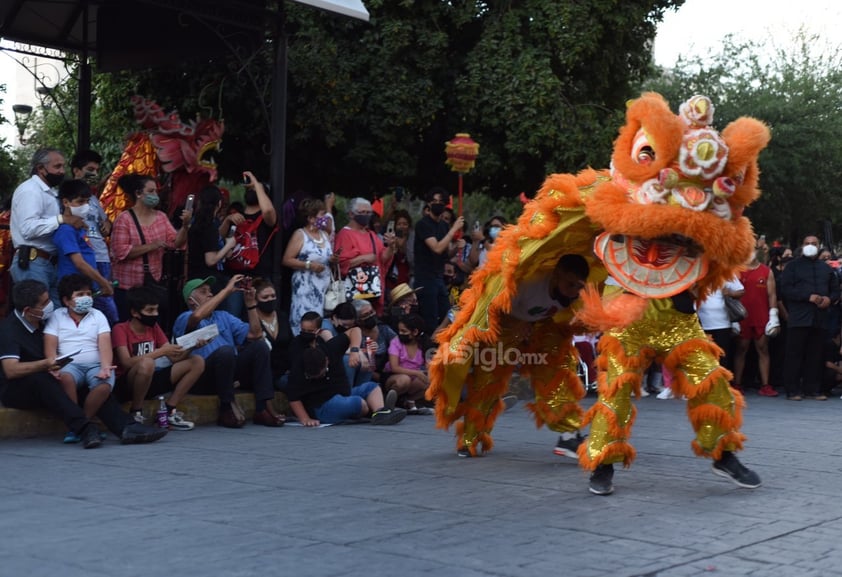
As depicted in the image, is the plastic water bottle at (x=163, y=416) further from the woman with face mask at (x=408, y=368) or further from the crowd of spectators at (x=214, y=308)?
the woman with face mask at (x=408, y=368)

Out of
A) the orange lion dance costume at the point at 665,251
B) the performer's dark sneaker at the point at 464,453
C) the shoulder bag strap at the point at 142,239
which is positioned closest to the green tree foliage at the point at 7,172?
the shoulder bag strap at the point at 142,239

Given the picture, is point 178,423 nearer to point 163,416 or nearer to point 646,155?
point 163,416

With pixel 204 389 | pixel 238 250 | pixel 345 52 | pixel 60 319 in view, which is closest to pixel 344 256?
pixel 238 250

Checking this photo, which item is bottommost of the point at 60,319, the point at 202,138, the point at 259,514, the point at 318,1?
the point at 259,514

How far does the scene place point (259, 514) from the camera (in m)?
5.64

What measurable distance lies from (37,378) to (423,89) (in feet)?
26.3

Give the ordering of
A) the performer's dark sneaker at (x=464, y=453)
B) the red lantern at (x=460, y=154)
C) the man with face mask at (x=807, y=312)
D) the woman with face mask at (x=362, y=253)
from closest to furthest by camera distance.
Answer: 1. the performer's dark sneaker at (x=464, y=453)
2. the woman with face mask at (x=362, y=253)
3. the red lantern at (x=460, y=154)
4. the man with face mask at (x=807, y=312)

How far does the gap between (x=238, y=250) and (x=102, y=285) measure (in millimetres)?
1595

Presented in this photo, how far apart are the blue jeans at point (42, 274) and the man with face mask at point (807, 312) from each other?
8196mm

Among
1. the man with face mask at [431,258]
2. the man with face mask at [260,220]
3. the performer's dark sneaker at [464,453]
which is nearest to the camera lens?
the performer's dark sneaker at [464,453]

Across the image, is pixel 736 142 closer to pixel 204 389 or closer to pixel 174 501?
pixel 174 501

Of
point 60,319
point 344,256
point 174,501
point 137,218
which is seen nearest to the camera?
point 174,501

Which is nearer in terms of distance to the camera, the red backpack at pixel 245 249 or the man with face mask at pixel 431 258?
the red backpack at pixel 245 249

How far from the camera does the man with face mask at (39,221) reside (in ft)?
28.8
